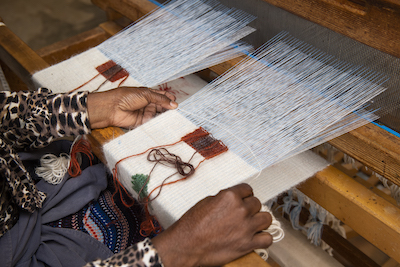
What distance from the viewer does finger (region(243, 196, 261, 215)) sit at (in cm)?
92

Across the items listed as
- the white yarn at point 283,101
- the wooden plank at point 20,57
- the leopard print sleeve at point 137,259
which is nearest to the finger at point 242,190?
the white yarn at point 283,101

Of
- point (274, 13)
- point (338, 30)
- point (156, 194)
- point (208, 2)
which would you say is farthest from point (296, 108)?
point (208, 2)

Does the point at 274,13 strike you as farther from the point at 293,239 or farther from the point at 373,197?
the point at 293,239

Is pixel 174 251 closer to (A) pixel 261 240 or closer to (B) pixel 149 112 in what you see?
(A) pixel 261 240

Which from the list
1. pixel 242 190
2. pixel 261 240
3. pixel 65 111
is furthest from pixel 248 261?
pixel 65 111

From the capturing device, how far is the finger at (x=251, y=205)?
92cm

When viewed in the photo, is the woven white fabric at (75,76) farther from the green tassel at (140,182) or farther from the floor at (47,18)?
the floor at (47,18)

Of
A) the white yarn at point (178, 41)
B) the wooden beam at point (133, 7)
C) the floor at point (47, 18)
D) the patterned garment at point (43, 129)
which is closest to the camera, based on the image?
the patterned garment at point (43, 129)

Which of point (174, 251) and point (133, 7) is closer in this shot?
point (174, 251)

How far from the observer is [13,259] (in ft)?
3.60

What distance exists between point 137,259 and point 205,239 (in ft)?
0.52

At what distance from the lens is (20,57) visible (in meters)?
1.56

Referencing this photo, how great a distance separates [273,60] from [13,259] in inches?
41.0

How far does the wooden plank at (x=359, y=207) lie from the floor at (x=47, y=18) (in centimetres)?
328
